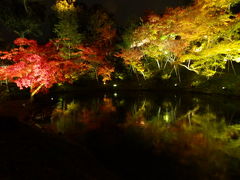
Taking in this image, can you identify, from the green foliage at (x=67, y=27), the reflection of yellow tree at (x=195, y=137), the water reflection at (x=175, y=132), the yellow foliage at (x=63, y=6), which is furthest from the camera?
the yellow foliage at (x=63, y=6)

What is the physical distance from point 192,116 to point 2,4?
14.1m

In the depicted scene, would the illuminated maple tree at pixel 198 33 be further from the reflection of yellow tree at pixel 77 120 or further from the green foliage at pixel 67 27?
the reflection of yellow tree at pixel 77 120

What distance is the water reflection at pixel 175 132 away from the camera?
16.6 ft

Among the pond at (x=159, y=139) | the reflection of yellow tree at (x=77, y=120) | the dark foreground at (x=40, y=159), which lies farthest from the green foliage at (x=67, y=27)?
the dark foreground at (x=40, y=159)

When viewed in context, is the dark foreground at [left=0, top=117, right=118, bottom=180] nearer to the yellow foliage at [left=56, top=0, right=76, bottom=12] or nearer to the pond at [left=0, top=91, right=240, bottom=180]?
the pond at [left=0, top=91, right=240, bottom=180]

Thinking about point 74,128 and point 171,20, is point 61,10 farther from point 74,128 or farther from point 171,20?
point 74,128

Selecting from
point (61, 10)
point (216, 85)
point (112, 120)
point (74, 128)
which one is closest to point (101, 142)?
point (74, 128)

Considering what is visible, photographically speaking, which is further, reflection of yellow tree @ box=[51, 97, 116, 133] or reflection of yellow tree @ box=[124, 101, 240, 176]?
reflection of yellow tree @ box=[51, 97, 116, 133]

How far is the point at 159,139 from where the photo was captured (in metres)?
6.55

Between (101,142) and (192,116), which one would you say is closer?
(101,142)

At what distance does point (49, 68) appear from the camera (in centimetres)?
1253

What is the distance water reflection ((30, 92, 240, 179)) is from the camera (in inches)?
199

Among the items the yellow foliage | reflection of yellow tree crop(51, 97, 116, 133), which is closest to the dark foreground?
reflection of yellow tree crop(51, 97, 116, 133)

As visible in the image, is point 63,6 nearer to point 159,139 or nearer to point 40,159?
point 159,139
